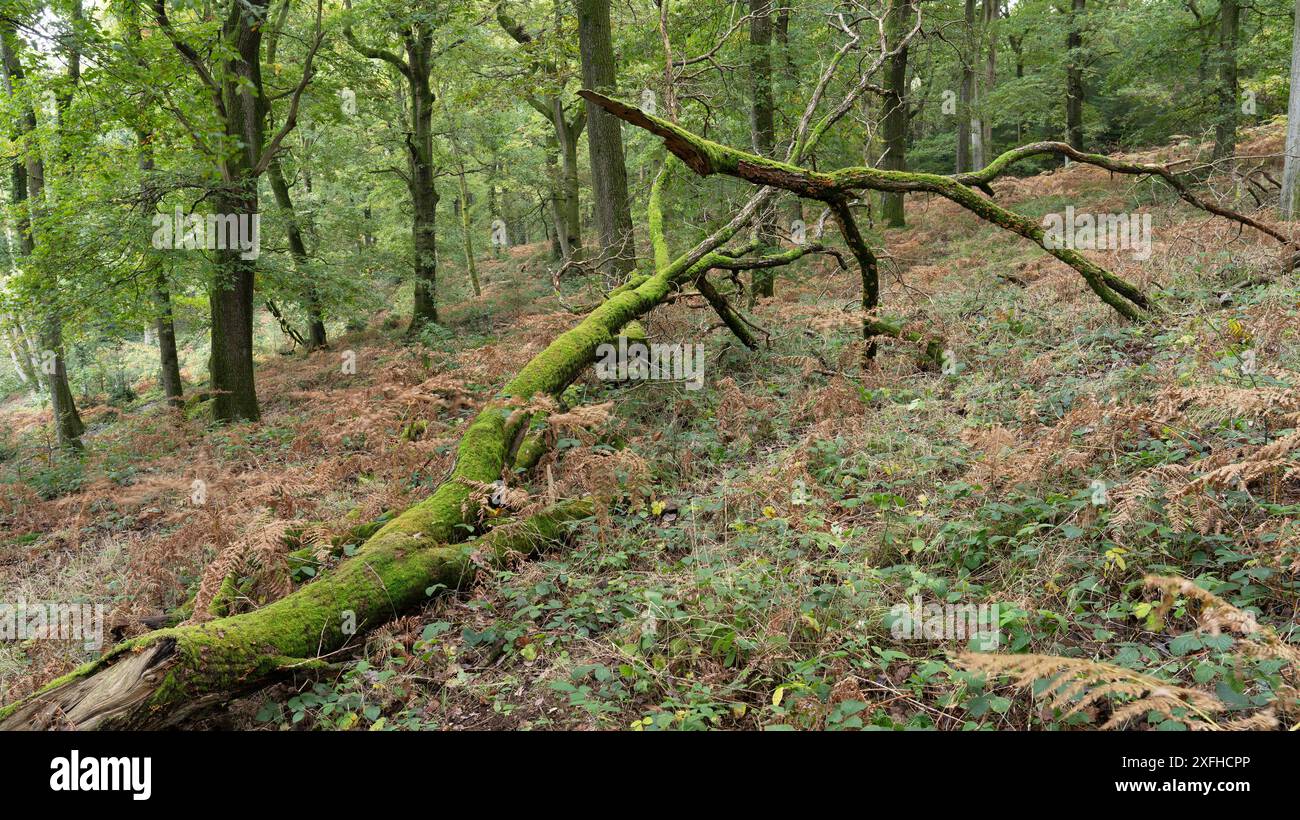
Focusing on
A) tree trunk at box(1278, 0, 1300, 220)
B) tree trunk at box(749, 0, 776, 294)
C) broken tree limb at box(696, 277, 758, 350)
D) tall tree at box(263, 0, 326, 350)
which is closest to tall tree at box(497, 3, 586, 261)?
tall tree at box(263, 0, 326, 350)

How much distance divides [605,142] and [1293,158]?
31.0 ft

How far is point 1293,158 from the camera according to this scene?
910cm

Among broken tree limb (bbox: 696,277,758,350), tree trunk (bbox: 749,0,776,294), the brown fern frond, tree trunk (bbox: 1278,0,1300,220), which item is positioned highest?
tree trunk (bbox: 749,0,776,294)

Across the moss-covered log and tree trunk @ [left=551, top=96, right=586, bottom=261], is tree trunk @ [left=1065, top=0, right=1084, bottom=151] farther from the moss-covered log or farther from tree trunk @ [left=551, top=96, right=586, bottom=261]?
the moss-covered log

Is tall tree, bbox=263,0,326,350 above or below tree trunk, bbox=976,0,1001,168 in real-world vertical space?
below

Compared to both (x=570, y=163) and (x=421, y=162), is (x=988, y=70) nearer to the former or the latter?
(x=570, y=163)

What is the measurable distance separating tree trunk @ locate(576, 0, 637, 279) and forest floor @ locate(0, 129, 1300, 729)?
2.77m

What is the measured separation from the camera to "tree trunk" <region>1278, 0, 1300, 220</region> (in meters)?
9.01

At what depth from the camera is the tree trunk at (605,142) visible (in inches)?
384

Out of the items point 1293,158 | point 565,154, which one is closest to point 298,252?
point 565,154

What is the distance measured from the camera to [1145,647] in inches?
108
